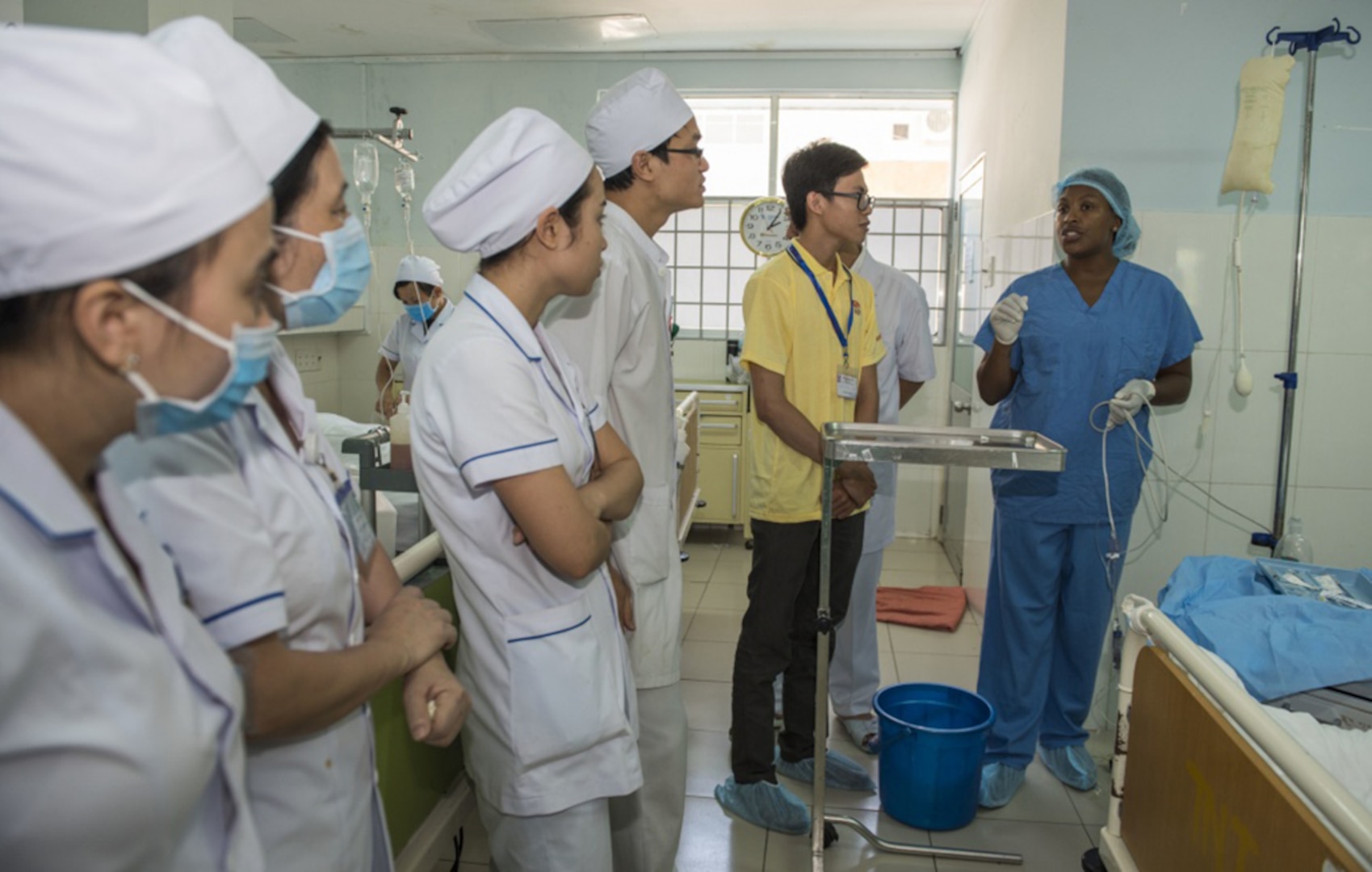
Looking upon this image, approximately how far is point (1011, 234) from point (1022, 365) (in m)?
1.21

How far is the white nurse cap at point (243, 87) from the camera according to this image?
3.11 feet

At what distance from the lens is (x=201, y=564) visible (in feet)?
2.72

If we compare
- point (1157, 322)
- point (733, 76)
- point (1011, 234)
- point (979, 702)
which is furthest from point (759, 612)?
point (733, 76)

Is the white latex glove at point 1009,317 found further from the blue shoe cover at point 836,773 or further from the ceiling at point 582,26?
the ceiling at point 582,26

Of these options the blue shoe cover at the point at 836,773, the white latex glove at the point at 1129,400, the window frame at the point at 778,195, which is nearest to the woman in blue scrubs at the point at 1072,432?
the white latex glove at the point at 1129,400

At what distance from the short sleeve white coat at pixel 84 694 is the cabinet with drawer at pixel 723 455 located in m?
4.74

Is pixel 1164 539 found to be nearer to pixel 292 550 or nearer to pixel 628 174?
pixel 628 174

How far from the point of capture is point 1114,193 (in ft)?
8.53

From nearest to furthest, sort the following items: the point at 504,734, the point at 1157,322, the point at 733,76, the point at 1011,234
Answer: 1. the point at 504,734
2. the point at 1157,322
3. the point at 1011,234
4. the point at 733,76

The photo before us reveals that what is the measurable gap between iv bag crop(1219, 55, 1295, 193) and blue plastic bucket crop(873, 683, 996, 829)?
5.73 feet

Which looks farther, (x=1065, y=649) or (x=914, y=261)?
(x=914, y=261)

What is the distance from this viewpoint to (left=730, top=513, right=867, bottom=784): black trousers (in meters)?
2.45

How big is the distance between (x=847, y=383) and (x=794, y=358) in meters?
0.15

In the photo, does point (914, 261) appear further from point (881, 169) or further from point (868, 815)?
point (868, 815)
